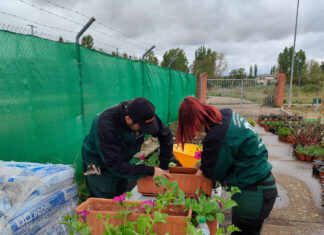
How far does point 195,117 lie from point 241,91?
15493 mm

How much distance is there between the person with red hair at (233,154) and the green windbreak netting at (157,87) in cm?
409

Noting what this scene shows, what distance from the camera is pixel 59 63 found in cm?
279

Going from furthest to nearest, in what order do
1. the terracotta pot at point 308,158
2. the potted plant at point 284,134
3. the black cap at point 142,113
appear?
the potted plant at point 284,134 → the terracotta pot at point 308,158 → the black cap at point 142,113

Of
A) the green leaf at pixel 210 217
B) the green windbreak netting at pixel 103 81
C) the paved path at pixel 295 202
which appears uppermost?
the green windbreak netting at pixel 103 81

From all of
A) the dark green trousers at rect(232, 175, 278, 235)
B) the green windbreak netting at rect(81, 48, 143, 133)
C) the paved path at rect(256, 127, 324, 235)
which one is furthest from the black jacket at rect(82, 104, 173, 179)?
the paved path at rect(256, 127, 324, 235)

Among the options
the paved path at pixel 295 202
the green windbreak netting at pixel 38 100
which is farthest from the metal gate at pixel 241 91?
the green windbreak netting at pixel 38 100

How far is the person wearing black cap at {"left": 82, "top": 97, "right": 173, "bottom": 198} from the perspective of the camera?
1.68 metres

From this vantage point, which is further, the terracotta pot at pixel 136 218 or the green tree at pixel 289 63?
the green tree at pixel 289 63

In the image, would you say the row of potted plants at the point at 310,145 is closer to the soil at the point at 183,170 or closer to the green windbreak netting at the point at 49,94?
the soil at the point at 183,170

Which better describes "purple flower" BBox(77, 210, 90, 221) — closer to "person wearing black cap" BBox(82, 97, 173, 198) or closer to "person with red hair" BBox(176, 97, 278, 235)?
"person wearing black cap" BBox(82, 97, 173, 198)

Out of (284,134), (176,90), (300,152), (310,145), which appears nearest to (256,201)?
(300,152)

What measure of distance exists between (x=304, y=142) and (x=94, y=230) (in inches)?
232

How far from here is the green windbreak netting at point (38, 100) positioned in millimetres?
2172

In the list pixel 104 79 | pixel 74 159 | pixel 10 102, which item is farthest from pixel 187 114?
pixel 104 79
